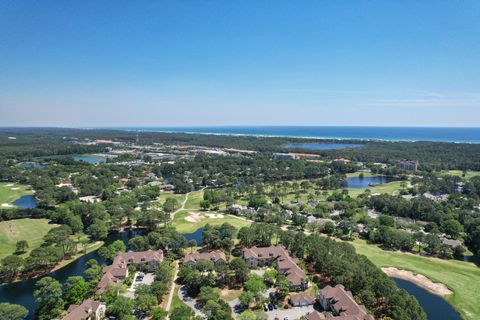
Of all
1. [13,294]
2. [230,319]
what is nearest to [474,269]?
[230,319]

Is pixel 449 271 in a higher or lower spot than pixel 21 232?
higher

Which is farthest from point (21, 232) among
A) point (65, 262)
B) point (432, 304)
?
point (432, 304)

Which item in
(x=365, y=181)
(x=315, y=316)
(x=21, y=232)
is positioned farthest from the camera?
(x=365, y=181)

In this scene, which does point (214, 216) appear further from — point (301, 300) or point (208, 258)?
point (301, 300)

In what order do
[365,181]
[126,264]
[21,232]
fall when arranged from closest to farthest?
[126,264] < [21,232] < [365,181]

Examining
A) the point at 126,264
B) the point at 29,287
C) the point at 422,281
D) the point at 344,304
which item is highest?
the point at 344,304

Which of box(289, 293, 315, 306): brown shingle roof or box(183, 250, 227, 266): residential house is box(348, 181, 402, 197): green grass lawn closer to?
box(183, 250, 227, 266): residential house

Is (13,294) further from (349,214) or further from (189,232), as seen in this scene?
(349,214)
